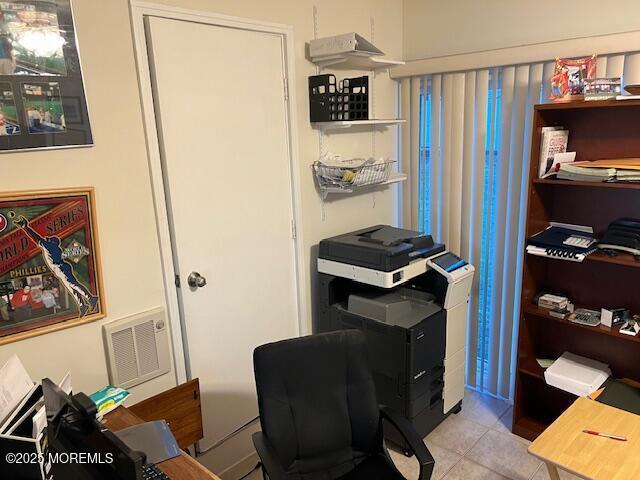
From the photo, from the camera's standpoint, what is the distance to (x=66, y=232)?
1.78 m

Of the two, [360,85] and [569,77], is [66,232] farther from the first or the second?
[569,77]

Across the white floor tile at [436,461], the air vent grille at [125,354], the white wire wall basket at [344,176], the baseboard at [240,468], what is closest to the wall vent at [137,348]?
the air vent grille at [125,354]

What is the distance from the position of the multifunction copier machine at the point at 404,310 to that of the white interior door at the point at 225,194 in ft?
0.95

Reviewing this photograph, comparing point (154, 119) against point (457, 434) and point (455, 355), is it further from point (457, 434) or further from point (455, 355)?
point (457, 434)

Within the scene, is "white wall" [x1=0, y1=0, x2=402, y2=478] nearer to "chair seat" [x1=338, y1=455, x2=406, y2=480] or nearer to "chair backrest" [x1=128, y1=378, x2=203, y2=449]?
"chair backrest" [x1=128, y1=378, x2=203, y2=449]

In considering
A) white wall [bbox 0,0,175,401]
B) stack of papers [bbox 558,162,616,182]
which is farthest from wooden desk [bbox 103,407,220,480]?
stack of papers [bbox 558,162,616,182]

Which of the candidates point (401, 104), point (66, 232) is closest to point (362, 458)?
point (66, 232)

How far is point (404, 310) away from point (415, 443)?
897 mm

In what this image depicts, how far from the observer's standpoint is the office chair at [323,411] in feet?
5.85

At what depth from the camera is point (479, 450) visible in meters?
2.58

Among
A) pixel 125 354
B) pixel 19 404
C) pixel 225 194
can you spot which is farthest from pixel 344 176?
pixel 19 404

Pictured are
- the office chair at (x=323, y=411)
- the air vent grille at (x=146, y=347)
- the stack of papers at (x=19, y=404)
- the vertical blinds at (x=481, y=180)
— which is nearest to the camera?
the stack of papers at (x=19, y=404)

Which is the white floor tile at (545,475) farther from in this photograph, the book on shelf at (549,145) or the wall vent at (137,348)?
the wall vent at (137,348)

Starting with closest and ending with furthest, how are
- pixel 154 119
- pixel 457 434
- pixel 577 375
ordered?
pixel 154 119 → pixel 577 375 → pixel 457 434
